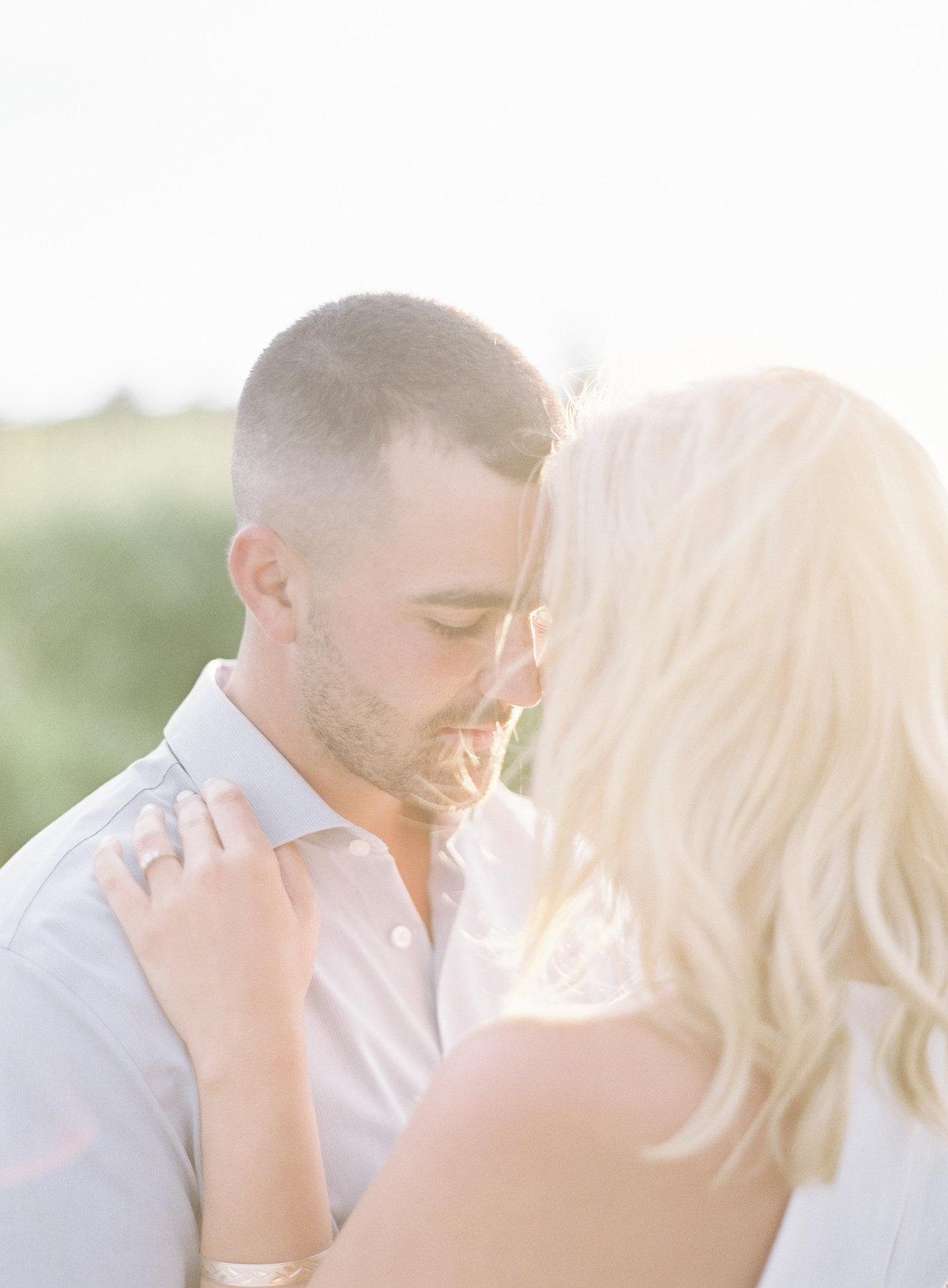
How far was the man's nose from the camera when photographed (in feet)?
8.43

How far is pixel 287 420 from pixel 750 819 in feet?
4.88

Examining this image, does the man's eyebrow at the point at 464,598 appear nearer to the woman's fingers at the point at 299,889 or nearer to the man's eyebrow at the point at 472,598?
the man's eyebrow at the point at 472,598

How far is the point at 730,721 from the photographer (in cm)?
162

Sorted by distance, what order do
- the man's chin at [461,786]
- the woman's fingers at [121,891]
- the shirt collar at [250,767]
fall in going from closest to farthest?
the woman's fingers at [121,891]
the shirt collar at [250,767]
the man's chin at [461,786]

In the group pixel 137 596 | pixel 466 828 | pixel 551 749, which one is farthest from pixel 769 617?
pixel 137 596

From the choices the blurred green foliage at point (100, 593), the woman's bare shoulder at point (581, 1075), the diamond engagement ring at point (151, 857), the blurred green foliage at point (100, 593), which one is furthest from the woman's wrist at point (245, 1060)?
the blurred green foliage at point (100, 593)

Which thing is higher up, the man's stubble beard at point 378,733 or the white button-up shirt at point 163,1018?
the man's stubble beard at point 378,733

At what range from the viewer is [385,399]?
2.55 m

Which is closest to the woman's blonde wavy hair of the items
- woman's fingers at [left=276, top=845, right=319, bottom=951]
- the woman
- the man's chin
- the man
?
the woman

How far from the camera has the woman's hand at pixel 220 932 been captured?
6.60ft

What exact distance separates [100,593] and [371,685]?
473 centimetres

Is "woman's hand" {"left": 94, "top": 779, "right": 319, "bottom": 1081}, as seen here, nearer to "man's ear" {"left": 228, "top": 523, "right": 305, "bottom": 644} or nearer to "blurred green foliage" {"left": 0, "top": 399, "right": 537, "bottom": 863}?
"man's ear" {"left": 228, "top": 523, "right": 305, "bottom": 644}

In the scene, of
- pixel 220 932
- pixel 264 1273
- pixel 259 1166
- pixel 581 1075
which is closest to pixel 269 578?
pixel 220 932

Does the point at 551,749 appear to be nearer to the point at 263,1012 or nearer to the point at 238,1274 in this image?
the point at 263,1012
